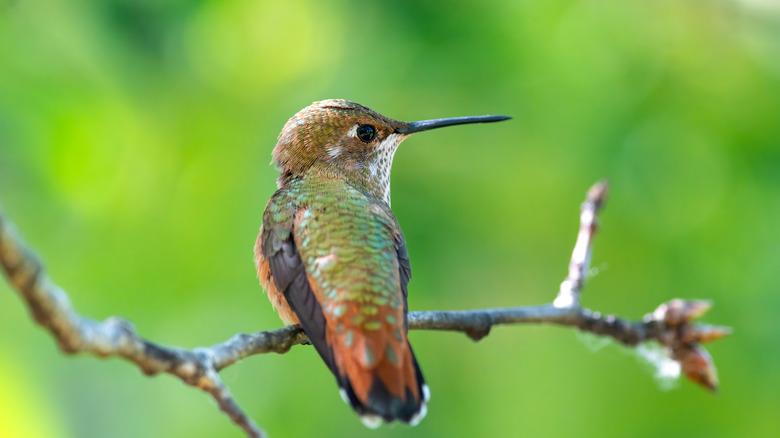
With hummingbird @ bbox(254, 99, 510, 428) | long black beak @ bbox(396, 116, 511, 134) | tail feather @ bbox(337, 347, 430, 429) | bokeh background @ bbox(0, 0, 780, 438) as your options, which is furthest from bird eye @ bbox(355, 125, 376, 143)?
tail feather @ bbox(337, 347, 430, 429)

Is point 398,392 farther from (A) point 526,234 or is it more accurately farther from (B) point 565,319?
(A) point 526,234

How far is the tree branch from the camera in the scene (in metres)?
1.41

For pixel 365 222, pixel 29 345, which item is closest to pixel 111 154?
pixel 29 345

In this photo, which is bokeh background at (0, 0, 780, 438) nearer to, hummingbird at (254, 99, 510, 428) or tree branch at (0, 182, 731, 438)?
hummingbird at (254, 99, 510, 428)

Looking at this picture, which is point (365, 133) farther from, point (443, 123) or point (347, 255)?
point (347, 255)

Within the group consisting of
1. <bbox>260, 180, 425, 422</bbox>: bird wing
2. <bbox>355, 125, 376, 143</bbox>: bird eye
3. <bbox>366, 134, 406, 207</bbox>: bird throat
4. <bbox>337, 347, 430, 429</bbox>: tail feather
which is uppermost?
<bbox>355, 125, 376, 143</bbox>: bird eye

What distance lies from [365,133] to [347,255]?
4.02 feet

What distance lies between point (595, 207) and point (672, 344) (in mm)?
748

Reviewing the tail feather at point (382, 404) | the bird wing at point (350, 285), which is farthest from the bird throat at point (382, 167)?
the tail feather at point (382, 404)

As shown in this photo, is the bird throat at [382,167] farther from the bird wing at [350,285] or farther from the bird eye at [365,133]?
the bird wing at [350,285]

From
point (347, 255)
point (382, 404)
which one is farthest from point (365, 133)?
point (382, 404)

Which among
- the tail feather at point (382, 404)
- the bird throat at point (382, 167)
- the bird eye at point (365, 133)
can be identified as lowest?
the tail feather at point (382, 404)

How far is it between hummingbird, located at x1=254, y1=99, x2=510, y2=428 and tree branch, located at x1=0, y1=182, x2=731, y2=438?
18 centimetres

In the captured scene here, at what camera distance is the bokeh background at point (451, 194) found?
14.6ft
